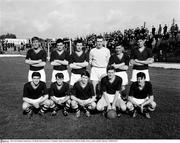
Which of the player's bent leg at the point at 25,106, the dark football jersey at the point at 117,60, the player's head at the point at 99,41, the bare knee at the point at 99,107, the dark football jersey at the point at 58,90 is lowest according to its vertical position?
the bare knee at the point at 99,107

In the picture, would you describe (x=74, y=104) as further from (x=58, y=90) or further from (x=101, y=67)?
(x=101, y=67)

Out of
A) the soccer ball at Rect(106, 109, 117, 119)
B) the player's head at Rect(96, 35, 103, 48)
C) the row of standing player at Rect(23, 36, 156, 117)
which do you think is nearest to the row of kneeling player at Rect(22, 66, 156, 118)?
the row of standing player at Rect(23, 36, 156, 117)

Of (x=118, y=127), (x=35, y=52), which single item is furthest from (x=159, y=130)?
(x=35, y=52)

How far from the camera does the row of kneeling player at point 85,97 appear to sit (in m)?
5.84

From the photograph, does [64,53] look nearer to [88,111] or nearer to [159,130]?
[88,111]

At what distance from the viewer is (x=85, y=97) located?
600cm

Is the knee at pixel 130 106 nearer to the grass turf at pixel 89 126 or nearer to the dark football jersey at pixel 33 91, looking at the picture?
the grass turf at pixel 89 126

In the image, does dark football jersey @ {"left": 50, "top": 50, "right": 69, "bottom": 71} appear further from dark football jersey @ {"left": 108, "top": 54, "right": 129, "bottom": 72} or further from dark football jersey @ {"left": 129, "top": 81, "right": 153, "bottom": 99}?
dark football jersey @ {"left": 129, "top": 81, "right": 153, "bottom": 99}

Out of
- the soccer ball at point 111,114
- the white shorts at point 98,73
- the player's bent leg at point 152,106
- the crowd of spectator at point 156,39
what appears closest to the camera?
the soccer ball at point 111,114

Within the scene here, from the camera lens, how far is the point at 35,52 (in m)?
6.38

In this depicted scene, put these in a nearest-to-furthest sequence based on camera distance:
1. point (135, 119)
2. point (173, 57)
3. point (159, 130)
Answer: point (159, 130)
point (135, 119)
point (173, 57)

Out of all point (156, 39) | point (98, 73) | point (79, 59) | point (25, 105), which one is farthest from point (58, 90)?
point (156, 39)

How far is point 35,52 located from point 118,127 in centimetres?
281

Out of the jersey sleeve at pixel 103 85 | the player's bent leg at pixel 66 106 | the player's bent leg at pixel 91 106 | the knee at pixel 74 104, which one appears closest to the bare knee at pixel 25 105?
the player's bent leg at pixel 66 106
